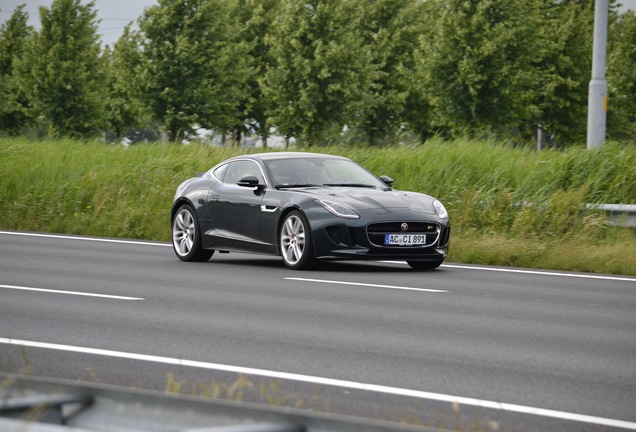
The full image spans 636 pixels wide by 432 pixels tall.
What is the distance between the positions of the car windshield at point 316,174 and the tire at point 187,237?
1342mm

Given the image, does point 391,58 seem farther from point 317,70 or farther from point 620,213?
point 620,213

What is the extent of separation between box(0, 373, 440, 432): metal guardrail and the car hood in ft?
30.9

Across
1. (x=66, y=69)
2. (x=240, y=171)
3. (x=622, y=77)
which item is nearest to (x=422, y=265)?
Answer: (x=240, y=171)

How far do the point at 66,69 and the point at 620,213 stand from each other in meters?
41.1

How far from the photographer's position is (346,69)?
50000mm

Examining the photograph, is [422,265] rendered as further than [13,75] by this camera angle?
No

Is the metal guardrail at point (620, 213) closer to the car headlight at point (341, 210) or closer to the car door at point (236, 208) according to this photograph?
the car headlight at point (341, 210)

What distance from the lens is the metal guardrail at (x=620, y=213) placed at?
1691 centimetres

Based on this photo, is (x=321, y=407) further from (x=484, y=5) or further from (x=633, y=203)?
(x=484, y=5)

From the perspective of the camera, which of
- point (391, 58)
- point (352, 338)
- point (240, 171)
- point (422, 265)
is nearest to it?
point (352, 338)

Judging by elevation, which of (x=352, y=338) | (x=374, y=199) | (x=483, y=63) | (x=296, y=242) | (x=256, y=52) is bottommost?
(x=352, y=338)

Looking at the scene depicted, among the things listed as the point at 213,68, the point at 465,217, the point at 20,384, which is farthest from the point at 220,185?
the point at 213,68

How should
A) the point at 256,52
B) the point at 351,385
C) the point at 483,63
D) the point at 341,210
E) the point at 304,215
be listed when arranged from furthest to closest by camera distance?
the point at 256,52
the point at 483,63
the point at 304,215
the point at 341,210
the point at 351,385

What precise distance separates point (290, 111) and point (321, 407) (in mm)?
44649
